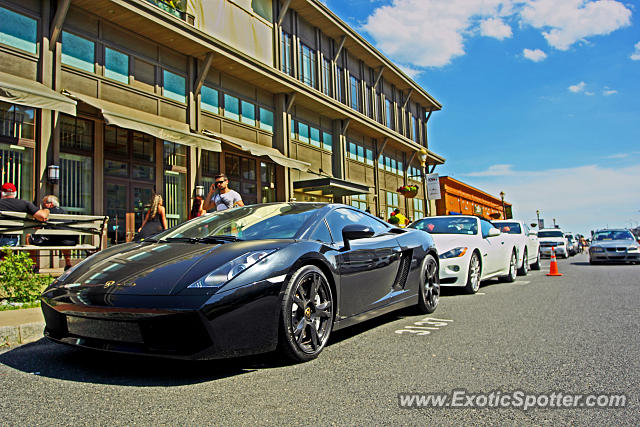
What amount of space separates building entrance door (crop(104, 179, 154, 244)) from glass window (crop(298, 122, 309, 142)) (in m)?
7.99

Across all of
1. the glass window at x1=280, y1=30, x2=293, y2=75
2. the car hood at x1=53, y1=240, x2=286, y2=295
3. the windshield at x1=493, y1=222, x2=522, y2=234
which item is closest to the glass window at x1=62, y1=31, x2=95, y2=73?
the glass window at x1=280, y1=30, x2=293, y2=75

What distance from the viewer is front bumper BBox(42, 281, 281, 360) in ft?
9.05

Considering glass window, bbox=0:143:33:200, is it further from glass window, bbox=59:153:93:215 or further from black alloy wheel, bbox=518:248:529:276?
black alloy wheel, bbox=518:248:529:276

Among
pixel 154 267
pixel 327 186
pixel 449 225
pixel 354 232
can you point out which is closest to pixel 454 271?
pixel 449 225

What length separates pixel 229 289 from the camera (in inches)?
114

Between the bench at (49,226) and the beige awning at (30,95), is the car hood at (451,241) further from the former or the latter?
the beige awning at (30,95)

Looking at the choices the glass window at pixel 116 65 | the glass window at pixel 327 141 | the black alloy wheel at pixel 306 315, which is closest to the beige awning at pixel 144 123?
the glass window at pixel 116 65

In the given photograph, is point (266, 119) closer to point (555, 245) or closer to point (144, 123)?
point (144, 123)

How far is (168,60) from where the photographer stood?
44.3 feet

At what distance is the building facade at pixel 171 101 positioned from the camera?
10.1 m

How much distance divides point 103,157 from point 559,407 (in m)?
11.2

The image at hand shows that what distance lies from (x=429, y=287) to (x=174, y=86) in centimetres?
1067

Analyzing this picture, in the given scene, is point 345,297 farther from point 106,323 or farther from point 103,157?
point 103,157

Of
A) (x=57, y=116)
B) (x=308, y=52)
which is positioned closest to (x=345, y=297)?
(x=57, y=116)
